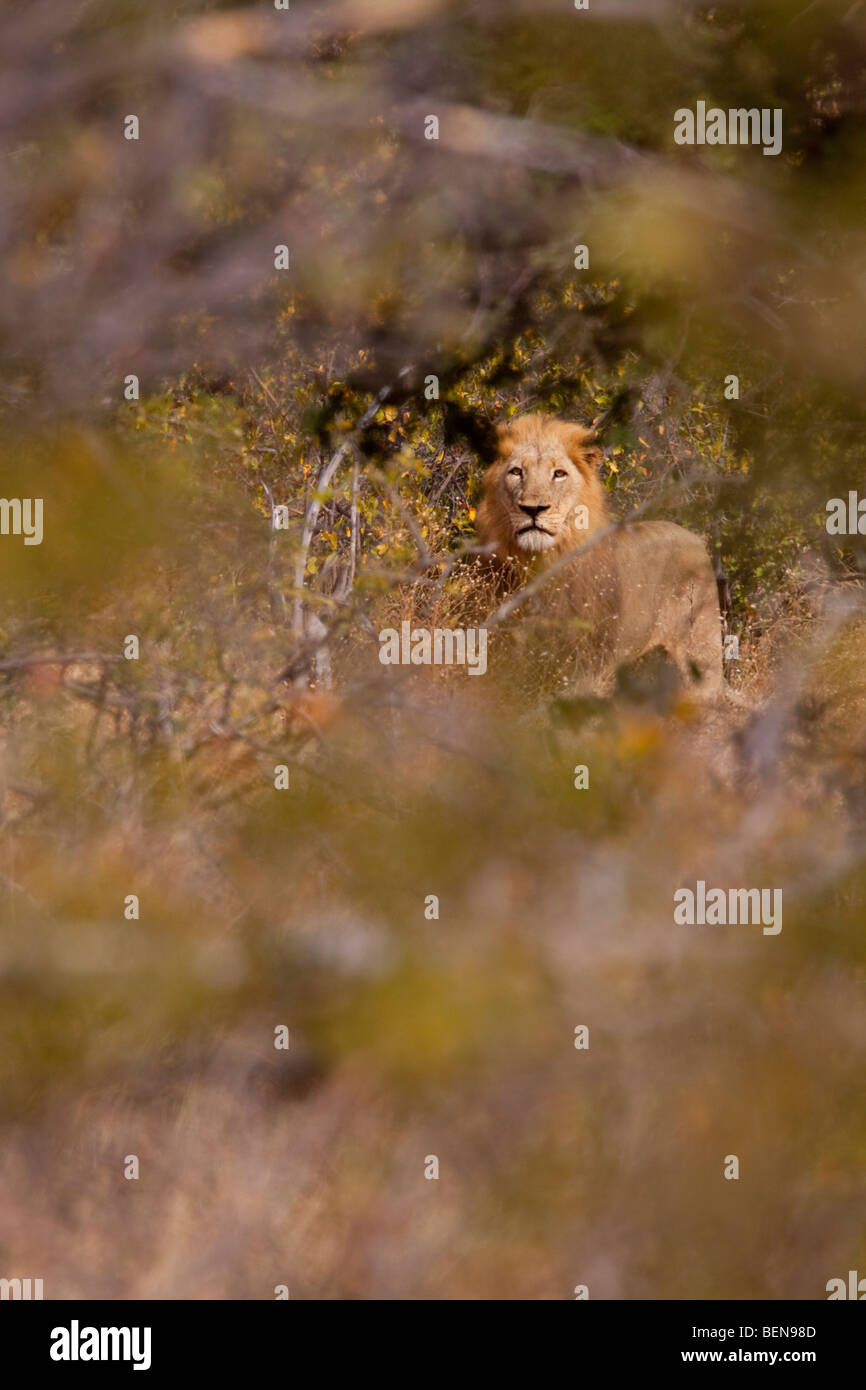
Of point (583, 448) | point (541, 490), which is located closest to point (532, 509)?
point (541, 490)

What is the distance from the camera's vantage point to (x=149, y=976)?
1995 mm

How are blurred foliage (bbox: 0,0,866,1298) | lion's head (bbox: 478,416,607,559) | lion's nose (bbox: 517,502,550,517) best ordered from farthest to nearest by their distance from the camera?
lion's nose (bbox: 517,502,550,517) < lion's head (bbox: 478,416,607,559) < blurred foliage (bbox: 0,0,866,1298)

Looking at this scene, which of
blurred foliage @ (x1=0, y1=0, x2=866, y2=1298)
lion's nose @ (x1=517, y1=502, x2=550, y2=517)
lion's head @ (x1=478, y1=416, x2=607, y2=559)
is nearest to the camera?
blurred foliage @ (x1=0, y1=0, x2=866, y2=1298)

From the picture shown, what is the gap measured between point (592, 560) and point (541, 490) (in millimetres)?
350

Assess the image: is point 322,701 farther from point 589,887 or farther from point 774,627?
point 774,627

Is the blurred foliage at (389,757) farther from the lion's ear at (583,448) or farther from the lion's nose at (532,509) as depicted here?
the lion's nose at (532,509)

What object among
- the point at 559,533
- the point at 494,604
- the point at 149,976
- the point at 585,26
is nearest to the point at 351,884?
the point at 149,976

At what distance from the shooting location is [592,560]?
461cm

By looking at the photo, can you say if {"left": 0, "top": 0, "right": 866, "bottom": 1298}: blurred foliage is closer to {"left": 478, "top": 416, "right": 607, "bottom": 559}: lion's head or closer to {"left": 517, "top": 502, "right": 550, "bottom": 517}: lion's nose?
{"left": 478, "top": 416, "right": 607, "bottom": 559}: lion's head

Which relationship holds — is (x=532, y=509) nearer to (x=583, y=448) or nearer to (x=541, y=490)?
(x=541, y=490)

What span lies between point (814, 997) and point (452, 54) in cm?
193

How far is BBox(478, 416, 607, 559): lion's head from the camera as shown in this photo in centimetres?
430

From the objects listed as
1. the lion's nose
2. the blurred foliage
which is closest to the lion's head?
the lion's nose

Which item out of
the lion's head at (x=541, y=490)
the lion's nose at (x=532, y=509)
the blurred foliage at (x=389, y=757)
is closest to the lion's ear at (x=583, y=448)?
the lion's head at (x=541, y=490)
